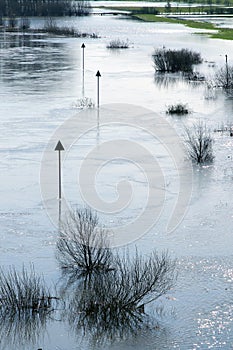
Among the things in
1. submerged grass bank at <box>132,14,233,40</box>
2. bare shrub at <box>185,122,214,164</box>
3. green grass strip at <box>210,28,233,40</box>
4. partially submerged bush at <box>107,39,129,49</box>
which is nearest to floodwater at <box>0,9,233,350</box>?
bare shrub at <box>185,122,214,164</box>

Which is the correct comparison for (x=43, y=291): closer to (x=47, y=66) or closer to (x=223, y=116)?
(x=223, y=116)

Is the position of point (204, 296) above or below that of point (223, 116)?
below

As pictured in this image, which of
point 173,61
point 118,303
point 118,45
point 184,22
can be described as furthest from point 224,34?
point 118,303

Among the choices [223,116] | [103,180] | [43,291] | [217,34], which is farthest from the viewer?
[217,34]

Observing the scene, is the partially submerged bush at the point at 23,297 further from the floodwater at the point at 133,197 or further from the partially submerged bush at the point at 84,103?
the partially submerged bush at the point at 84,103

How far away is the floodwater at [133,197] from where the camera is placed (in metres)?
10.3

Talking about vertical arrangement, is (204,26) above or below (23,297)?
above

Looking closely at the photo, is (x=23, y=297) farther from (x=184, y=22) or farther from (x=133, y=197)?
(x=184, y=22)

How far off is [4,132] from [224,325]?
13.3 metres

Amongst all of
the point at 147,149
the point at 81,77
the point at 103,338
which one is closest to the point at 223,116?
the point at 147,149

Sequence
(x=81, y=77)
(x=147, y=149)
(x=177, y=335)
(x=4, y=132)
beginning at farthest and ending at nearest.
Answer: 1. (x=81, y=77)
2. (x=4, y=132)
3. (x=147, y=149)
4. (x=177, y=335)

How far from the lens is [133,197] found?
16016mm

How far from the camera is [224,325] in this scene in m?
10.4

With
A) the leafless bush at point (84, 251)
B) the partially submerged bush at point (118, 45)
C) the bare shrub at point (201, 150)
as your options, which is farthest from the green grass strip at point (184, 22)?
the leafless bush at point (84, 251)
